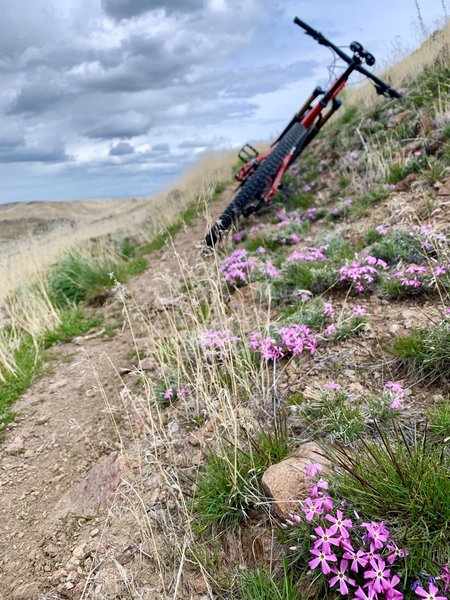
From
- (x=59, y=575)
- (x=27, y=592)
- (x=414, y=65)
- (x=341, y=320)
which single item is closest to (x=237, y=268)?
(x=341, y=320)

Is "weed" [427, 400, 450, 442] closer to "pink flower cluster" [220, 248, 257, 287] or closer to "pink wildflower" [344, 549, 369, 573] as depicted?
"pink wildflower" [344, 549, 369, 573]

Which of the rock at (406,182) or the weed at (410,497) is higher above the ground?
the rock at (406,182)

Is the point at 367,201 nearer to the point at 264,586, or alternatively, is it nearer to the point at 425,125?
the point at 425,125

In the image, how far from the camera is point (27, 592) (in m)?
2.53

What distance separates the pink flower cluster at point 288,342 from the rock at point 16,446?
87.9 inches

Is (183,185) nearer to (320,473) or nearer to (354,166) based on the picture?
(354,166)

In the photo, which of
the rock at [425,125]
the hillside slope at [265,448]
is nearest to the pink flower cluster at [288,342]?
the hillside slope at [265,448]

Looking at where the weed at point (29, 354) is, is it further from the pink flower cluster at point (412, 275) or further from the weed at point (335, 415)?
the pink flower cluster at point (412, 275)

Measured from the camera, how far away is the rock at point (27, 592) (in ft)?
8.19

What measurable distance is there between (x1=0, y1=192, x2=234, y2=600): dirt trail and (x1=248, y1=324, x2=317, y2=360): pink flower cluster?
872 millimetres

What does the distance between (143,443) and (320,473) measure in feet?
5.51

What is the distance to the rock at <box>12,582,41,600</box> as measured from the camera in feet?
8.19

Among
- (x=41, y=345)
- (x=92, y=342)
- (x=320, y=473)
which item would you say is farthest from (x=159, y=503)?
(x=41, y=345)

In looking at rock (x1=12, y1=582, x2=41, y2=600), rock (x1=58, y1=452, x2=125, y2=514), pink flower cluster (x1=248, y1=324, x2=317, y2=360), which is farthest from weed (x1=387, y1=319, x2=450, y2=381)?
rock (x1=12, y1=582, x2=41, y2=600)
